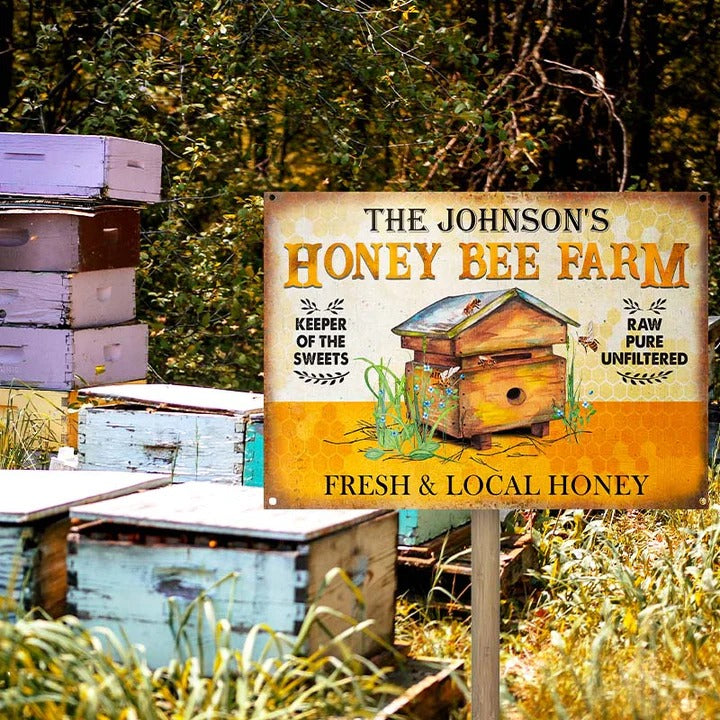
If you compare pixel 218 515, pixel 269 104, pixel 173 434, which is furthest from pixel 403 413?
pixel 269 104

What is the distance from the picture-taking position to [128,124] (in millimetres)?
7797

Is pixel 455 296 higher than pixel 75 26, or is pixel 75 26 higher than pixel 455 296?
pixel 75 26

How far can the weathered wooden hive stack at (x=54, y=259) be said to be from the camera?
18.8ft

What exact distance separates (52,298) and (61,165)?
1.97 feet

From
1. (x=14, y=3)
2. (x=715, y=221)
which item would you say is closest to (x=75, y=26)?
(x=14, y=3)

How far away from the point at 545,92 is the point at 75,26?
323 centimetres

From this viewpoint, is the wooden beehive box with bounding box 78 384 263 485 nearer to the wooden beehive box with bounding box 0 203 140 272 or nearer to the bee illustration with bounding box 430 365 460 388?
the wooden beehive box with bounding box 0 203 140 272

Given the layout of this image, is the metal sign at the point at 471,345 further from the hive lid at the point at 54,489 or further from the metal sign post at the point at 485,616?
the hive lid at the point at 54,489

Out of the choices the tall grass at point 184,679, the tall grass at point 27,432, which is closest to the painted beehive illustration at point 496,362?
the tall grass at point 184,679

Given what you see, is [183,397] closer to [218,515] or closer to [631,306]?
[218,515]

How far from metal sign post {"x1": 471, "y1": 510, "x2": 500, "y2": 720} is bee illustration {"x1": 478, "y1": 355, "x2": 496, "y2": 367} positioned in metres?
0.39

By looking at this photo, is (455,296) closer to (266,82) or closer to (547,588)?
(547,588)

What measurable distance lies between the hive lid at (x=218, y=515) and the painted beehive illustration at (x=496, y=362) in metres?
0.36

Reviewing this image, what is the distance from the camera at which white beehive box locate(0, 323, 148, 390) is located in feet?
18.8
